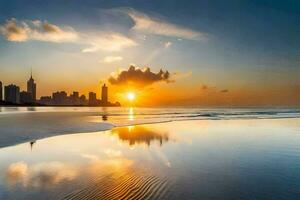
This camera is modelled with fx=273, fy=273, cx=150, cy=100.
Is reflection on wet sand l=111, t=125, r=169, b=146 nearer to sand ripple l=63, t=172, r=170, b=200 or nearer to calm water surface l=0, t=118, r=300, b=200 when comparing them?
calm water surface l=0, t=118, r=300, b=200

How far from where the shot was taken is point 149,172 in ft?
43.7

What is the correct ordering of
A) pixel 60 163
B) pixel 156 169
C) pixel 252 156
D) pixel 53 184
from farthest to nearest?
pixel 252 156
pixel 60 163
pixel 156 169
pixel 53 184

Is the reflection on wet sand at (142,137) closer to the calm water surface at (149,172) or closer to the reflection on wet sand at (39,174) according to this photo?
the calm water surface at (149,172)

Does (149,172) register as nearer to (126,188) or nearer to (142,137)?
(126,188)

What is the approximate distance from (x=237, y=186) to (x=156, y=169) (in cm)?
427

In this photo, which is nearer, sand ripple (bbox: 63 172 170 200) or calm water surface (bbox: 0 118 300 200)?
sand ripple (bbox: 63 172 170 200)

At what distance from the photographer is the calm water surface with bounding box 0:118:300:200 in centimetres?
1016

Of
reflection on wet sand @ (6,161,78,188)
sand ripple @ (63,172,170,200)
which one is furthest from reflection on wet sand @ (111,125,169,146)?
sand ripple @ (63,172,170,200)

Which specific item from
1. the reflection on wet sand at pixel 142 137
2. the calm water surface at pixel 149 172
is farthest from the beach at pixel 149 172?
the reflection on wet sand at pixel 142 137

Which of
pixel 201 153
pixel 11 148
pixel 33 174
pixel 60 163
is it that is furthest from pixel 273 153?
pixel 11 148

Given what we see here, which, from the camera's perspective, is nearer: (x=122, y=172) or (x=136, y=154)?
(x=122, y=172)

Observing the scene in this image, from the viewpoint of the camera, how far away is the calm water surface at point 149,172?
400 inches

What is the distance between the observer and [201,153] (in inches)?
730

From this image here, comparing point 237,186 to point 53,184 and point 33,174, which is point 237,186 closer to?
point 53,184
